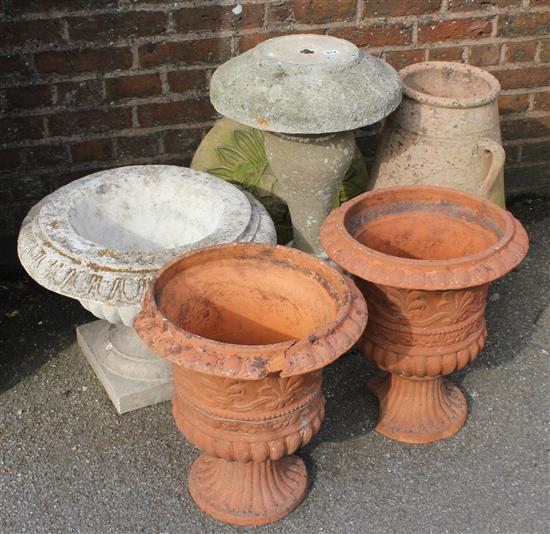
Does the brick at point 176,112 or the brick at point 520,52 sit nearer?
the brick at point 176,112

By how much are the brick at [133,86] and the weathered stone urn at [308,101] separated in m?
0.53

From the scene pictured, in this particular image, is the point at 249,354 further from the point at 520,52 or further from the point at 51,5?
the point at 520,52

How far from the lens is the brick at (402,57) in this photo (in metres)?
3.30

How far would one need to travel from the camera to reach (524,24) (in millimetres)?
3414

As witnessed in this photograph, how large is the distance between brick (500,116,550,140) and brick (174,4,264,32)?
1.23m

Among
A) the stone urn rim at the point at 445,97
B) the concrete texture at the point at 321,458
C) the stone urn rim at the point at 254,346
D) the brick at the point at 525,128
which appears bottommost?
the concrete texture at the point at 321,458

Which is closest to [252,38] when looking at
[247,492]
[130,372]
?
[130,372]

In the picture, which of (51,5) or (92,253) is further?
(51,5)

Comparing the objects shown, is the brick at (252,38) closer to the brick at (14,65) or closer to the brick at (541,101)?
the brick at (14,65)

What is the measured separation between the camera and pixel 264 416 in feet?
6.68

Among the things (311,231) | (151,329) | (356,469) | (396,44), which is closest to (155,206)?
(311,231)

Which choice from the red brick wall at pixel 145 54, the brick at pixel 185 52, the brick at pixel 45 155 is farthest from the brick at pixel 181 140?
the brick at pixel 45 155

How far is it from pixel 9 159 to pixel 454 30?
71.6 inches

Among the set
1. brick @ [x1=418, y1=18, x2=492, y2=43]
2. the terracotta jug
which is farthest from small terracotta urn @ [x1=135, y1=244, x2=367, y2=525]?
brick @ [x1=418, y1=18, x2=492, y2=43]
